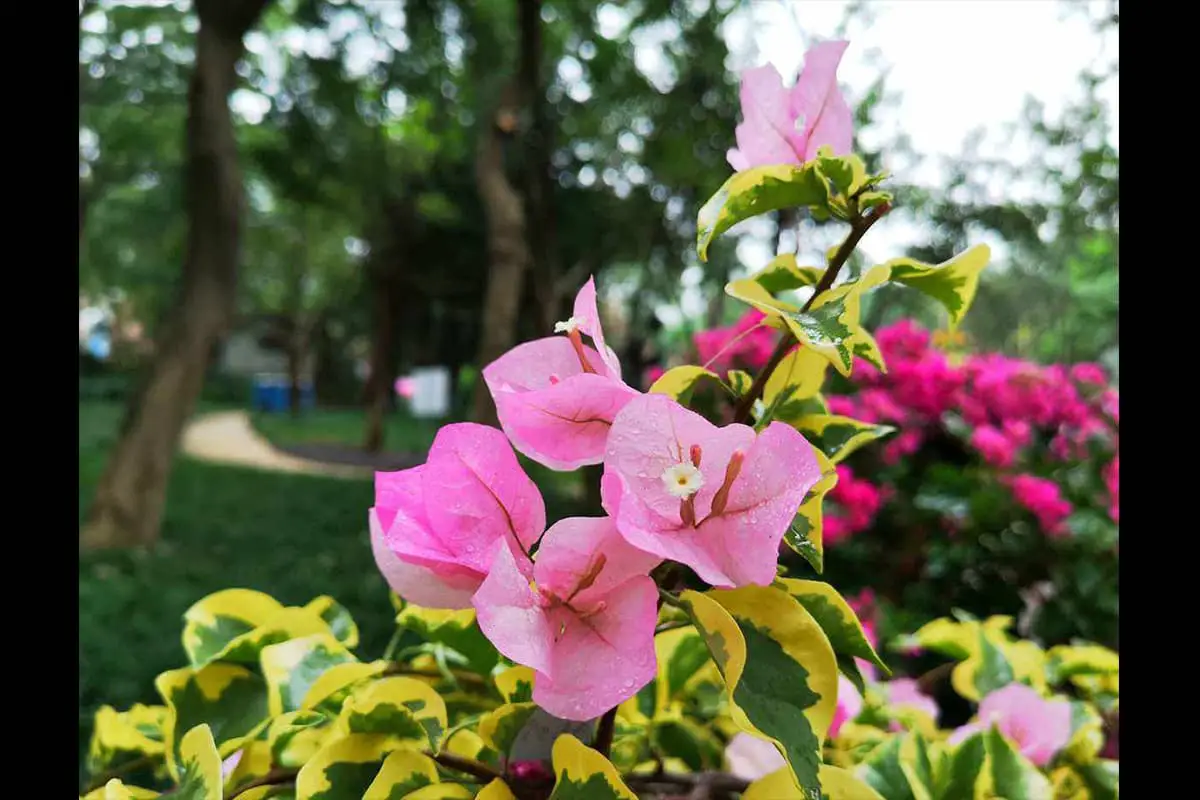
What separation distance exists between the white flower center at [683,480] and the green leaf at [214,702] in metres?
0.22

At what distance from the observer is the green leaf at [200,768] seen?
0.87 feet

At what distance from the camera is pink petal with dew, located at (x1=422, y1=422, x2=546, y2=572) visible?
0.26 meters

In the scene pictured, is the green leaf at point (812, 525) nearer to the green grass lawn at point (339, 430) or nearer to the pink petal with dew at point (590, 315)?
the pink petal with dew at point (590, 315)

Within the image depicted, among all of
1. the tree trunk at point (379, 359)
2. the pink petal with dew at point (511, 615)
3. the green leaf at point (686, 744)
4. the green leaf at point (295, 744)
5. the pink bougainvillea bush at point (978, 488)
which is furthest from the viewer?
the tree trunk at point (379, 359)

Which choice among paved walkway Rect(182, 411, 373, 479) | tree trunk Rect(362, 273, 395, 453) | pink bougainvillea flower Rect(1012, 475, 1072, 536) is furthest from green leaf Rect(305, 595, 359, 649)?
tree trunk Rect(362, 273, 395, 453)

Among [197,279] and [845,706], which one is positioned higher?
[197,279]

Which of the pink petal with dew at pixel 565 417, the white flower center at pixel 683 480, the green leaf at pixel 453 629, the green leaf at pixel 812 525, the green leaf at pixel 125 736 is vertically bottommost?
the green leaf at pixel 125 736

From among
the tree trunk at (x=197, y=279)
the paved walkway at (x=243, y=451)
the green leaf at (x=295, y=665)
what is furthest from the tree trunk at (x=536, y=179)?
the paved walkway at (x=243, y=451)

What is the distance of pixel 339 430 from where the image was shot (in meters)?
8.51

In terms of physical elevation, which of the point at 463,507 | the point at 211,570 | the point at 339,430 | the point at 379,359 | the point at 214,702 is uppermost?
the point at 463,507

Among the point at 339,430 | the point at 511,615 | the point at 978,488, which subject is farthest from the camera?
the point at 339,430

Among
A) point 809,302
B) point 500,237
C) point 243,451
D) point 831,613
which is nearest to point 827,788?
point 831,613

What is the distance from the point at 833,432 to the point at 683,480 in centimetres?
13

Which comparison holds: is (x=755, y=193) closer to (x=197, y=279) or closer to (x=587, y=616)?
(x=587, y=616)
